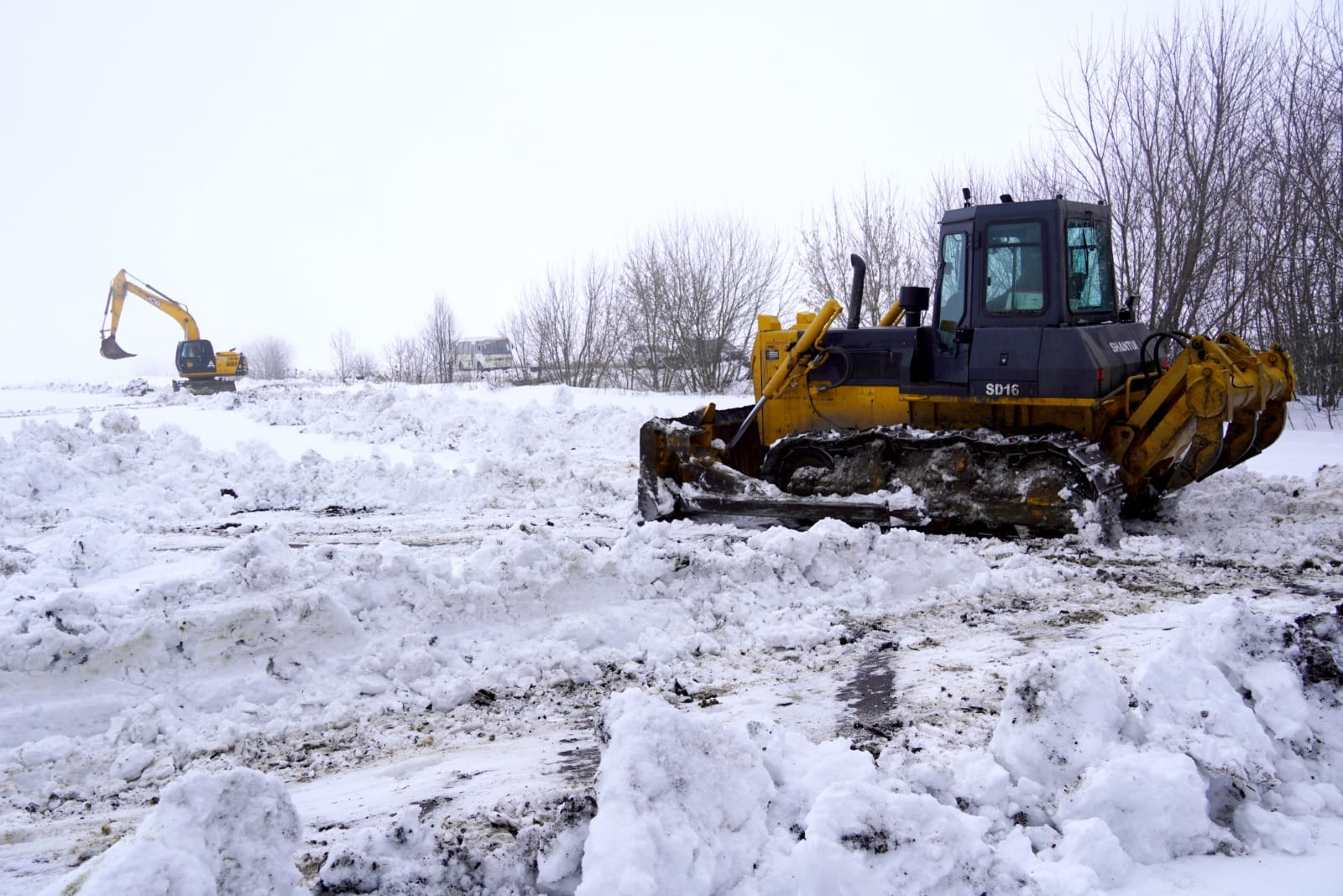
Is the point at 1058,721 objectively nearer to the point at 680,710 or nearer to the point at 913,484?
the point at 680,710

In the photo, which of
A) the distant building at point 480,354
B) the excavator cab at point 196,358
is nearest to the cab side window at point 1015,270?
the distant building at point 480,354

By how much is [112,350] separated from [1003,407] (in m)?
35.2

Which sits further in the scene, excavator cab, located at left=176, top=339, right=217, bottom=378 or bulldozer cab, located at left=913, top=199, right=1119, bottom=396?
excavator cab, located at left=176, top=339, right=217, bottom=378

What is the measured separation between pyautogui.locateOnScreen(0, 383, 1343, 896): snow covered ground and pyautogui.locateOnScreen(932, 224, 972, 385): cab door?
157cm

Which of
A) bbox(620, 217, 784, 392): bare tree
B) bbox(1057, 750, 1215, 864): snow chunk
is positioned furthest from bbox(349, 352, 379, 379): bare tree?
bbox(1057, 750, 1215, 864): snow chunk

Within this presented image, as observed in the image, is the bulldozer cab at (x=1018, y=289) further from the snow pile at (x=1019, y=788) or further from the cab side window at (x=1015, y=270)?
the snow pile at (x=1019, y=788)

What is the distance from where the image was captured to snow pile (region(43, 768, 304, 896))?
7.90 ft

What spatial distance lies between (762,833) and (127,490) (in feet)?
29.7

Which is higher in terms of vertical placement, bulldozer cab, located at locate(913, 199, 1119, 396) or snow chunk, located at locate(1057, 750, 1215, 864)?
bulldozer cab, located at locate(913, 199, 1119, 396)

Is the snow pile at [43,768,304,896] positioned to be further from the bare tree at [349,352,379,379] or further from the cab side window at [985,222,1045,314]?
the bare tree at [349,352,379,379]

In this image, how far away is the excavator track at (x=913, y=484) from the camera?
7098 millimetres

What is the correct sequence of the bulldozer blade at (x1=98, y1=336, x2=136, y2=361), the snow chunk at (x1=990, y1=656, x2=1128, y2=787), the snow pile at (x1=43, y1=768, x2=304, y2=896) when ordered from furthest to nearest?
the bulldozer blade at (x1=98, y1=336, x2=136, y2=361) < the snow chunk at (x1=990, y1=656, x2=1128, y2=787) < the snow pile at (x1=43, y1=768, x2=304, y2=896)

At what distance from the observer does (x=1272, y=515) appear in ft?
25.1

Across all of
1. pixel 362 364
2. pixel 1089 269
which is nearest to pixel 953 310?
pixel 1089 269
